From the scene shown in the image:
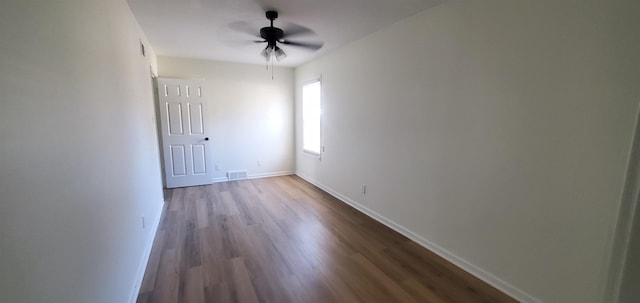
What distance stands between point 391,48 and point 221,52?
2.80 meters

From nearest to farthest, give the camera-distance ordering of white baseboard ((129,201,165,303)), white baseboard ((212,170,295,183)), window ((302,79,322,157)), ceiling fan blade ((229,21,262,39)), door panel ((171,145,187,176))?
white baseboard ((129,201,165,303))
ceiling fan blade ((229,21,262,39))
door panel ((171,145,187,176))
window ((302,79,322,157))
white baseboard ((212,170,295,183))

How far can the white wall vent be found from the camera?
5328mm

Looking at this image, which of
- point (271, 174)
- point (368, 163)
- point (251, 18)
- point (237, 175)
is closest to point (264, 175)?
point (271, 174)

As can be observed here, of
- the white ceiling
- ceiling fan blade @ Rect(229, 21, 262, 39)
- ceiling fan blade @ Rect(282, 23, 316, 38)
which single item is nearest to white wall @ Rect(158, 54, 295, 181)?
the white ceiling

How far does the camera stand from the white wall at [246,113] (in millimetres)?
4926

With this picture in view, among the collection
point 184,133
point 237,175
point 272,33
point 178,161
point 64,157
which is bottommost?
point 237,175

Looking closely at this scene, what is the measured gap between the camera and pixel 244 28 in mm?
3041

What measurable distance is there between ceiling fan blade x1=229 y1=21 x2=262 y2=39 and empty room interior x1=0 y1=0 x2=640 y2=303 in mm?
37

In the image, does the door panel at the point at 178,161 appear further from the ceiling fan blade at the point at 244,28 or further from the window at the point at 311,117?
the ceiling fan blade at the point at 244,28

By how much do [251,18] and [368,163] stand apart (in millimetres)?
2223

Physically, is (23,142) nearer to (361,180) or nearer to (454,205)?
(454,205)

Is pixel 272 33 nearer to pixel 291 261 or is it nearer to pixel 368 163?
pixel 368 163

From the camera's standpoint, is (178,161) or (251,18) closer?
(251,18)

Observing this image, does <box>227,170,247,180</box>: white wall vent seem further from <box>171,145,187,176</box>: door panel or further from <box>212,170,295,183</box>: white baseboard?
<box>171,145,187,176</box>: door panel
